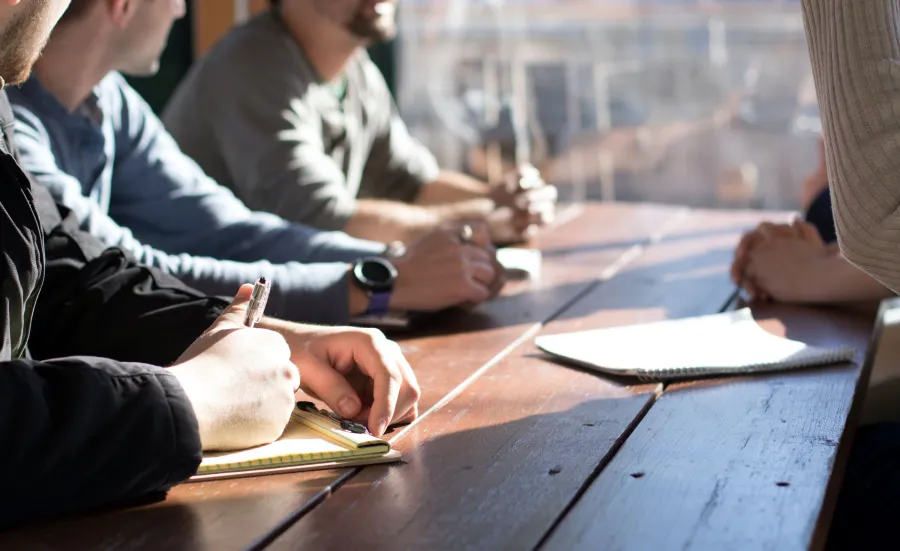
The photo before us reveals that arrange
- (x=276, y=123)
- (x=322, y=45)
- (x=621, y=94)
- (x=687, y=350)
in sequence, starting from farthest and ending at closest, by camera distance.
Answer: (x=621, y=94) → (x=322, y=45) → (x=276, y=123) → (x=687, y=350)

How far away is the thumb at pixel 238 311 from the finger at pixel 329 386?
2.7 inches

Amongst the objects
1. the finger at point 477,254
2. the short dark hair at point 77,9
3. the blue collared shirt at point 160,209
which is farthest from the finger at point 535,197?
the short dark hair at point 77,9

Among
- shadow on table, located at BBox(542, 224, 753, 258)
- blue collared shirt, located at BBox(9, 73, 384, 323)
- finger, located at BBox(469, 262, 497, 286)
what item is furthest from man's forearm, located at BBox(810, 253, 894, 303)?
blue collared shirt, located at BBox(9, 73, 384, 323)

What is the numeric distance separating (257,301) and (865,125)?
1.74ft

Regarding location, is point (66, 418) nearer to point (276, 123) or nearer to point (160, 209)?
point (160, 209)

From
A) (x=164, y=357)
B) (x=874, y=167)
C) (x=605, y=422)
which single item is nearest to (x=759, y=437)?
(x=605, y=422)

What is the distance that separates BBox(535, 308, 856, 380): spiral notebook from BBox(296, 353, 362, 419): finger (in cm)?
30

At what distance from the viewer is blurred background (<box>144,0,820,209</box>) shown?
3672mm

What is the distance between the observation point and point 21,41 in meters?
0.94

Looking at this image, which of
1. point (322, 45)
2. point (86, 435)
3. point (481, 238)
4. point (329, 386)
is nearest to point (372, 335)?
point (329, 386)

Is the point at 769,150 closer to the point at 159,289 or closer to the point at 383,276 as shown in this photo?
the point at 383,276

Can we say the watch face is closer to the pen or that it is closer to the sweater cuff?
the pen

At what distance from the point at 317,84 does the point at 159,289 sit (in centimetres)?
125

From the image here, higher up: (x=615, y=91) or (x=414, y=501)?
(x=414, y=501)
